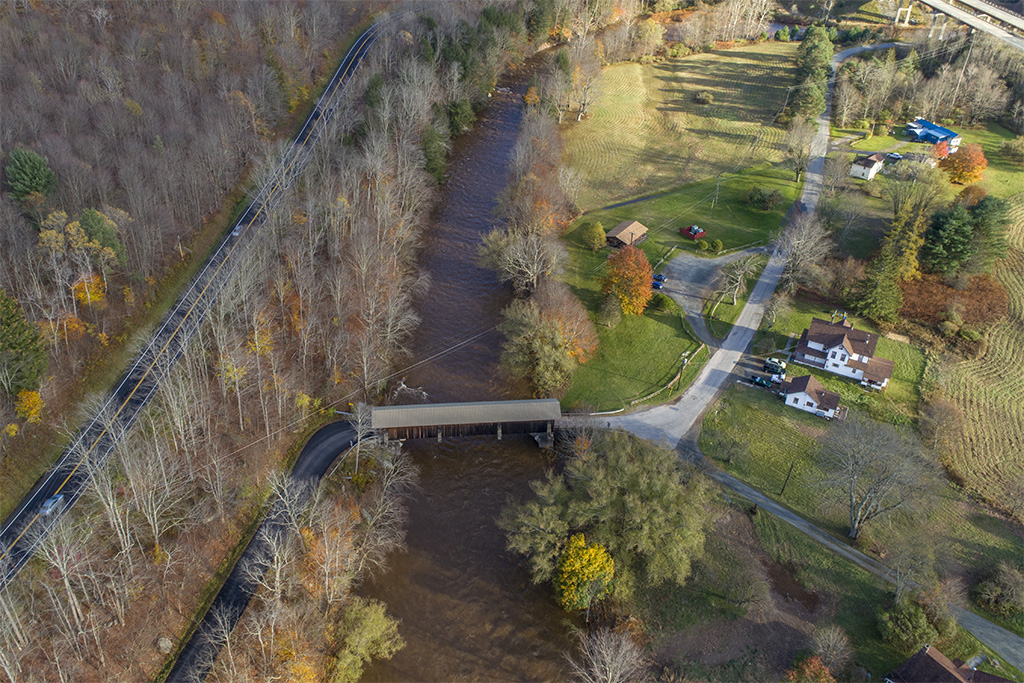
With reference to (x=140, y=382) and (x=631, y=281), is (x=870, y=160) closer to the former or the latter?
(x=631, y=281)

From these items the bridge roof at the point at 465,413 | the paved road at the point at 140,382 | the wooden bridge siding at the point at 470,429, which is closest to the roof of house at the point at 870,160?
the bridge roof at the point at 465,413

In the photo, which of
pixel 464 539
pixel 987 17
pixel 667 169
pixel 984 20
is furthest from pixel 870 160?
pixel 464 539

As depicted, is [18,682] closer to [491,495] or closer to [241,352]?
[241,352]

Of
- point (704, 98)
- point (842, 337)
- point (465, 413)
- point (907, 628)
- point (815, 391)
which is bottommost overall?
point (907, 628)

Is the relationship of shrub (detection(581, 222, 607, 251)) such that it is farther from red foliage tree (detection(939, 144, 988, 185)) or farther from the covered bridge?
red foliage tree (detection(939, 144, 988, 185))

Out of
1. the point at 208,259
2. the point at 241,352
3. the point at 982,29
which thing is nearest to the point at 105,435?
the point at 241,352
